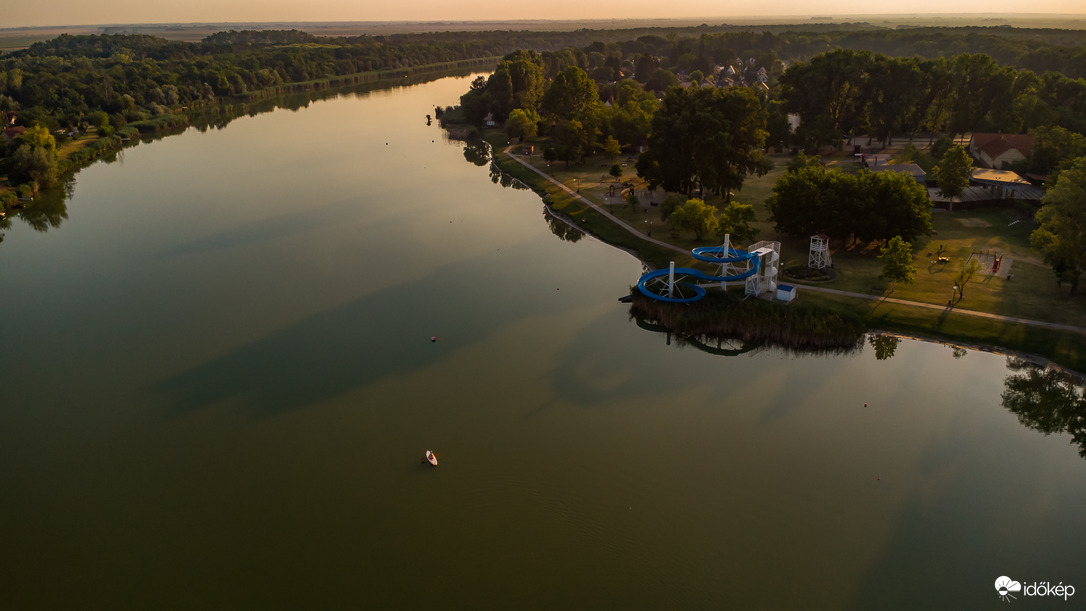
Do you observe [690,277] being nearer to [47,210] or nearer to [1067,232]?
[1067,232]

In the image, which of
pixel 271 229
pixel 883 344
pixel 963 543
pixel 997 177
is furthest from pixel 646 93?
pixel 963 543

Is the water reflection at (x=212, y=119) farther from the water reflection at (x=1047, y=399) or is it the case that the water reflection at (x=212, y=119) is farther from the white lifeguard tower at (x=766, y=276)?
the water reflection at (x=1047, y=399)

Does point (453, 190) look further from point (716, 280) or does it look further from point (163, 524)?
point (163, 524)

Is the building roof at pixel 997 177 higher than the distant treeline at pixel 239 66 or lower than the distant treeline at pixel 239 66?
lower

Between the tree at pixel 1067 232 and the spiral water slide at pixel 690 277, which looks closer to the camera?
the tree at pixel 1067 232

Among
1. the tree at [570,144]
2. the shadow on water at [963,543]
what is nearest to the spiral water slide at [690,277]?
the shadow on water at [963,543]

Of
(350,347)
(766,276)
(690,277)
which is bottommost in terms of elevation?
(350,347)
